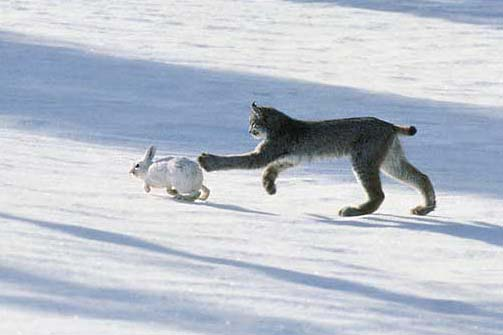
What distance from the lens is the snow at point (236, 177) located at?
7.06 metres

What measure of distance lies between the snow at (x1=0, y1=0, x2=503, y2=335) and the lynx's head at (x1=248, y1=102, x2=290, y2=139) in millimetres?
521

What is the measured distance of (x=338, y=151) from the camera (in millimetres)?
10672

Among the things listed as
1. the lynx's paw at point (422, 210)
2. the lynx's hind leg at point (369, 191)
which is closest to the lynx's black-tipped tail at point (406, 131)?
the lynx's hind leg at point (369, 191)

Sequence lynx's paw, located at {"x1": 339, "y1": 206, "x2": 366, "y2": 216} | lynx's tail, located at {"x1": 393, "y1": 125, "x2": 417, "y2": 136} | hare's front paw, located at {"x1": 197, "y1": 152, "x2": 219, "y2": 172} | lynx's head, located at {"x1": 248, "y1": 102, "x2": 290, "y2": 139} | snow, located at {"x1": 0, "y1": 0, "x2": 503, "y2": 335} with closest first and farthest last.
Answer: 1. snow, located at {"x1": 0, "y1": 0, "x2": 503, "y2": 335}
2. lynx's paw, located at {"x1": 339, "y1": 206, "x2": 366, "y2": 216}
3. hare's front paw, located at {"x1": 197, "y1": 152, "x2": 219, "y2": 172}
4. lynx's tail, located at {"x1": 393, "y1": 125, "x2": 417, "y2": 136}
5. lynx's head, located at {"x1": 248, "y1": 102, "x2": 290, "y2": 139}

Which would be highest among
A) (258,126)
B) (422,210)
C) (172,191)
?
(258,126)

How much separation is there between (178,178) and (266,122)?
788mm

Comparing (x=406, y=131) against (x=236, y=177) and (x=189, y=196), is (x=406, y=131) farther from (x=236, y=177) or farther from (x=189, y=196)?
(x=236, y=177)

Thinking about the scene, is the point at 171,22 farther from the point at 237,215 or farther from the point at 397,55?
the point at 237,215

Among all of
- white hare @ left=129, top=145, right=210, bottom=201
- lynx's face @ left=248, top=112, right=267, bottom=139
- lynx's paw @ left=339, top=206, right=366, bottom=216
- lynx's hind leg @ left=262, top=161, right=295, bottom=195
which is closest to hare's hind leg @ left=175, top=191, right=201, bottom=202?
white hare @ left=129, top=145, right=210, bottom=201

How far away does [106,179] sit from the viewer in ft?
38.5

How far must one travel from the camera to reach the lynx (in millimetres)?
10539

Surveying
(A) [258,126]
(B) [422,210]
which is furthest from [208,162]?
(B) [422,210]

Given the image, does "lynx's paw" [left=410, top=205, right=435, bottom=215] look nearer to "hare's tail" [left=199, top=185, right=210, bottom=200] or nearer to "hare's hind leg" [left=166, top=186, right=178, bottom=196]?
"hare's tail" [left=199, top=185, right=210, bottom=200]

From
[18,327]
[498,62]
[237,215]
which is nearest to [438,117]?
[498,62]
